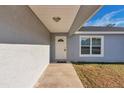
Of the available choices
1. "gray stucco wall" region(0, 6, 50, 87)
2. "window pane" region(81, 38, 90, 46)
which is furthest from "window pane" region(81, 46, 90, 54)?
"gray stucco wall" region(0, 6, 50, 87)

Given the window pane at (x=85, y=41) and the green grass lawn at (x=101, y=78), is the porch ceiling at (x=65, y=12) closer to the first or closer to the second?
the green grass lawn at (x=101, y=78)

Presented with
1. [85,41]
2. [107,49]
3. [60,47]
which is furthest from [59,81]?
[107,49]

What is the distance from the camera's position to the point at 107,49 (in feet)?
50.1

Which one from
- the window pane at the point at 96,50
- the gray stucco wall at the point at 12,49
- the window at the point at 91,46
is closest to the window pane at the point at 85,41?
the window at the point at 91,46

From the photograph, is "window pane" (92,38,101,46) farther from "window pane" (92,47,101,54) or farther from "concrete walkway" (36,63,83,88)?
"concrete walkway" (36,63,83,88)

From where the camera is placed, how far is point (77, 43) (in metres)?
15.2

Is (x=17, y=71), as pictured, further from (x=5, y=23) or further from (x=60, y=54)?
(x=60, y=54)

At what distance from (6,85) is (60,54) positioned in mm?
11826

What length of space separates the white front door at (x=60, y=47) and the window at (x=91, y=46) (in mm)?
1519

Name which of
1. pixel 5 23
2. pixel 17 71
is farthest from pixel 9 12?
pixel 17 71

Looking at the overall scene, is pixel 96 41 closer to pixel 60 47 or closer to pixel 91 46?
pixel 91 46

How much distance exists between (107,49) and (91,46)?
1453 millimetres

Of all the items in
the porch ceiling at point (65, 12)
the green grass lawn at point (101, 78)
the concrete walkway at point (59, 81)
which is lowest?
the green grass lawn at point (101, 78)

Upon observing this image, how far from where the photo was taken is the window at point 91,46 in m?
15.4
